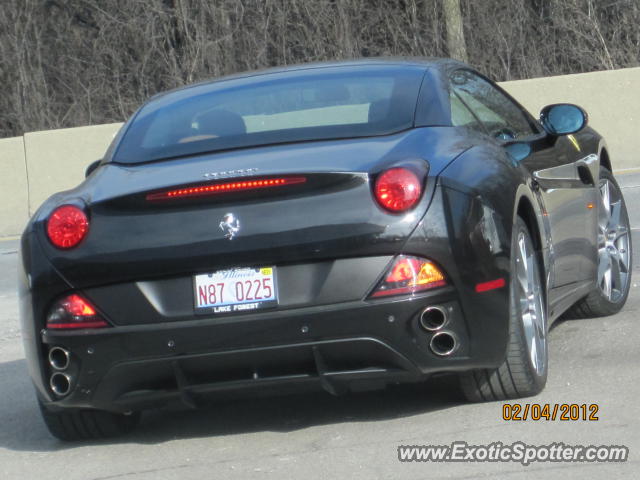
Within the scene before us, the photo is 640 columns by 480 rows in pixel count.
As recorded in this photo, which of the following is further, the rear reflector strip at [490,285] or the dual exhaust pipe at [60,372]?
the dual exhaust pipe at [60,372]

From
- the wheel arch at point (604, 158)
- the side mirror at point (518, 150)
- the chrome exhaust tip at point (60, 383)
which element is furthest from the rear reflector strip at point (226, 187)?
the wheel arch at point (604, 158)

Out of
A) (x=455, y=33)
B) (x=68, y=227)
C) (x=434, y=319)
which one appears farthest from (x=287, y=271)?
(x=455, y=33)

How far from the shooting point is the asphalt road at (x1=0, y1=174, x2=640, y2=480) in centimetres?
475

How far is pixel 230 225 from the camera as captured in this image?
16.1ft

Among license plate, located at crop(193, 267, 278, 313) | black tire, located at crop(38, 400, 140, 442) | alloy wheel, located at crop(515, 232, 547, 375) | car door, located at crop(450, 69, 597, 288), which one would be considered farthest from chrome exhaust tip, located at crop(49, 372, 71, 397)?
car door, located at crop(450, 69, 597, 288)

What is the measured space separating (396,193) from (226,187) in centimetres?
61

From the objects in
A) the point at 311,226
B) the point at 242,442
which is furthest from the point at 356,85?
the point at 242,442

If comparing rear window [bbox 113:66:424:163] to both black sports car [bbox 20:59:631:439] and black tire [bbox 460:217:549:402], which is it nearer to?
black sports car [bbox 20:59:631:439]

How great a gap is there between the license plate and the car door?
1.23m

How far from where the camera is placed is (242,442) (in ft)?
17.5

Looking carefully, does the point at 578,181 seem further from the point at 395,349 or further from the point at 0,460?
the point at 0,460

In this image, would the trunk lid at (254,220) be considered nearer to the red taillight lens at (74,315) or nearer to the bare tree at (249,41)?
the red taillight lens at (74,315)

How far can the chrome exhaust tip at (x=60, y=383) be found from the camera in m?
5.16
